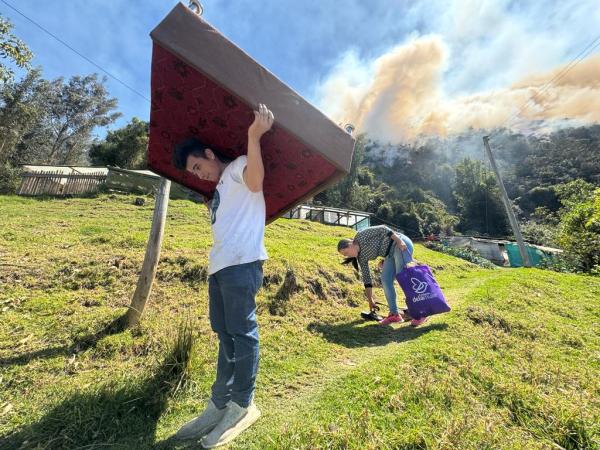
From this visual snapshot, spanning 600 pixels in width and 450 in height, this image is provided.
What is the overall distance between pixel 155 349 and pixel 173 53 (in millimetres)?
2828

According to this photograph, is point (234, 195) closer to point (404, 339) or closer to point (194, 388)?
point (194, 388)

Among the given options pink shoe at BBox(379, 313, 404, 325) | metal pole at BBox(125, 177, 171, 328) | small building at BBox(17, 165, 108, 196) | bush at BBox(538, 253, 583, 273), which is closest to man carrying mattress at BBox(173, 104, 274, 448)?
metal pole at BBox(125, 177, 171, 328)

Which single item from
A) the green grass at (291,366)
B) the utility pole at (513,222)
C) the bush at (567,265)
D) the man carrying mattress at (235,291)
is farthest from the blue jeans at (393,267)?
the bush at (567,265)

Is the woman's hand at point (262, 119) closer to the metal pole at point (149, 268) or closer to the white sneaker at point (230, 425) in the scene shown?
the white sneaker at point (230, 425)

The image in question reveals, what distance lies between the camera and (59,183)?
1962 centimetres

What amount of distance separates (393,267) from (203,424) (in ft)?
12.3

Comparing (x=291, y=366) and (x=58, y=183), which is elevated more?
(x=58, y=183)

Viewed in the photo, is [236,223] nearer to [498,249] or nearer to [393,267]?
[393,267]

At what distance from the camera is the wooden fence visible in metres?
19.0

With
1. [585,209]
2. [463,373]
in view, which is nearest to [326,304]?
[463,373]

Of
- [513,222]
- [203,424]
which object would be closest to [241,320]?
[203,424]

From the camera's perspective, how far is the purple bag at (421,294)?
15.1 feet

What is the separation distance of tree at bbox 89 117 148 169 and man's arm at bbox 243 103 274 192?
1308 inches

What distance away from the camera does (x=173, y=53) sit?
176cm
